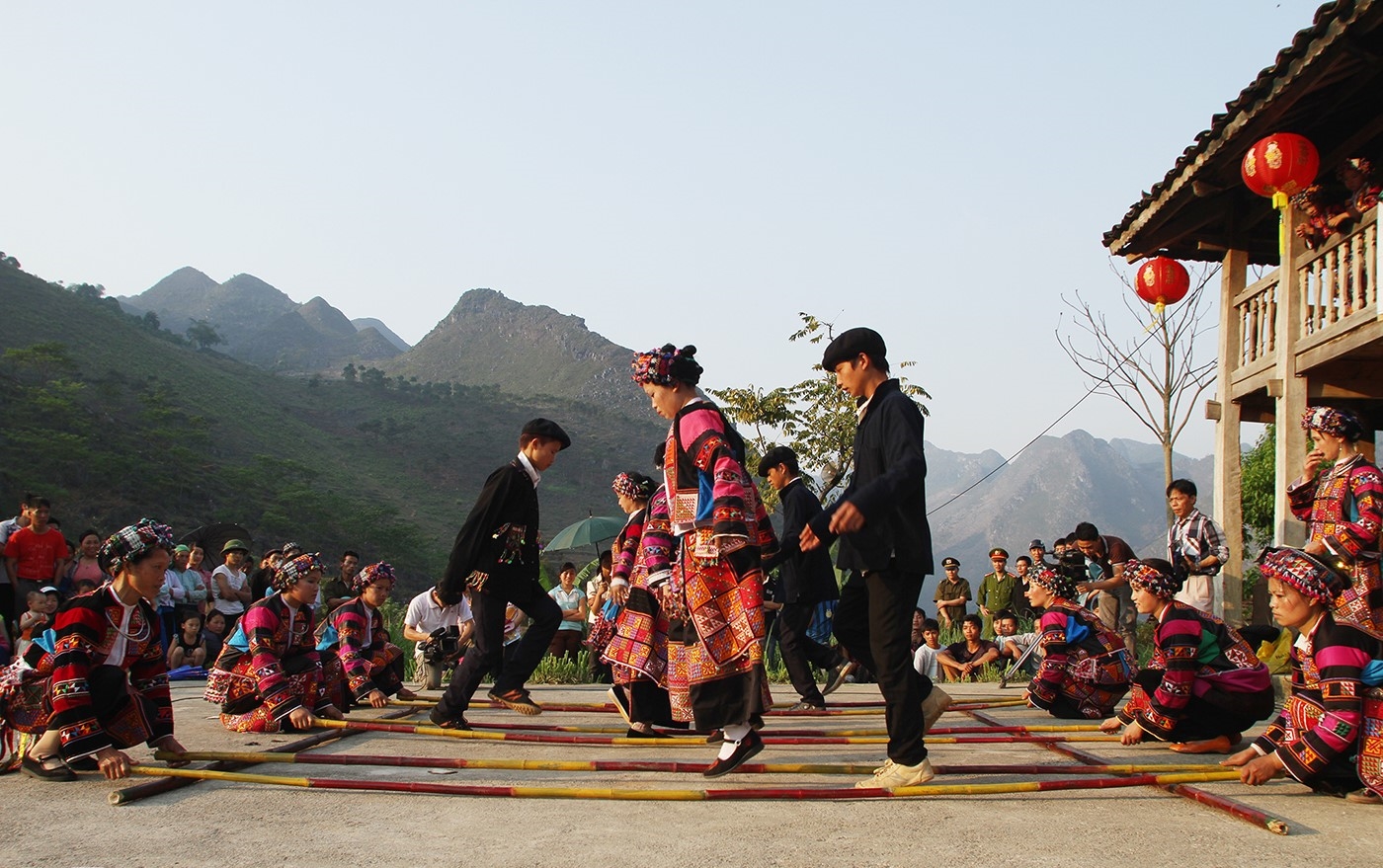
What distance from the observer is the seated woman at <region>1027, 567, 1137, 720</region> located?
253 inches

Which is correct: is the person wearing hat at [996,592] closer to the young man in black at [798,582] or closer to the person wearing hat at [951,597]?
the person wearing hat at [951,597]

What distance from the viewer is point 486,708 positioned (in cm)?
764

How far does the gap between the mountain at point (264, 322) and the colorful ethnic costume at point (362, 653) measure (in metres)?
97.9

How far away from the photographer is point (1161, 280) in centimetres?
1171

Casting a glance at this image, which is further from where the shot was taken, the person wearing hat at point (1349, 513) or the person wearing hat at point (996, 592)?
the person wearing hat at point (996, 592)

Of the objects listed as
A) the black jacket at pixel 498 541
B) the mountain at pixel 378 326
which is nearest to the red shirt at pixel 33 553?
the black jacket at pixel 498 541

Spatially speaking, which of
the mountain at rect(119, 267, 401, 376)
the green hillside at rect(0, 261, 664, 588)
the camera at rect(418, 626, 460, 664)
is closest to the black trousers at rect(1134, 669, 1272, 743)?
the camera at rect(418, 626, 460, 664)

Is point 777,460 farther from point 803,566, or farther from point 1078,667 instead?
point 1078,667

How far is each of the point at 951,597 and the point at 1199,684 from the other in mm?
7594

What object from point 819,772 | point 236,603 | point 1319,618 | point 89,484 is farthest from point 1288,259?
point 89,484

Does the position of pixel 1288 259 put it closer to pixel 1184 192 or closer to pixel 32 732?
pixel 1184 192

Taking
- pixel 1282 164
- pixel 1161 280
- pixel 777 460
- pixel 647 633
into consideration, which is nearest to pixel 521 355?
pixel 1161 280

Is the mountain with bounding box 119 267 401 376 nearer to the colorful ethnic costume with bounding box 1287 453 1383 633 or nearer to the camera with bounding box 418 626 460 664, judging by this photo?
the camera with bounding box 418 626 460 664

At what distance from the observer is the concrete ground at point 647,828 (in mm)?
3291
